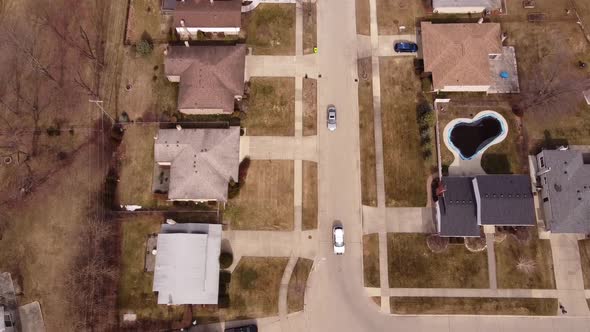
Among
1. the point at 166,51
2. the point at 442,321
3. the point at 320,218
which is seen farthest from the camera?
the point at 166,51

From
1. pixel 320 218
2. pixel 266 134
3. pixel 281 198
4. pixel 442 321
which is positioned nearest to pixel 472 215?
pixel 442 321

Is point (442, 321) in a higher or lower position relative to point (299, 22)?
lower

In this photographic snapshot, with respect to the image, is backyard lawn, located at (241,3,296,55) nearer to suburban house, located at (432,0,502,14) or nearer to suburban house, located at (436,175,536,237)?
suburban house, located at (432,0,502,14)

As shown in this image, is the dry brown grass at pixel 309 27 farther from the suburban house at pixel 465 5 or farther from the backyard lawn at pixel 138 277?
the backyard lawn at pixel 138 277

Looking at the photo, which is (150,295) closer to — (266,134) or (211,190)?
(211,190)

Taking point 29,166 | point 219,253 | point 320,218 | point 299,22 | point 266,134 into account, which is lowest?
point 219,253

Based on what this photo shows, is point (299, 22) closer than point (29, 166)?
No

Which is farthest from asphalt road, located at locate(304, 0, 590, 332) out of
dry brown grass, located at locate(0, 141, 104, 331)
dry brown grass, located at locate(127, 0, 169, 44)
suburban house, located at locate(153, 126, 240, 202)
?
dry brown grass, located at locate(0, 141, 104, 331)

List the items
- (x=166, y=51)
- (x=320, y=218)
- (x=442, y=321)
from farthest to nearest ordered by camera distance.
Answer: (x=166, y=51) < (x=320, y=218) < (x=442, y=321)
